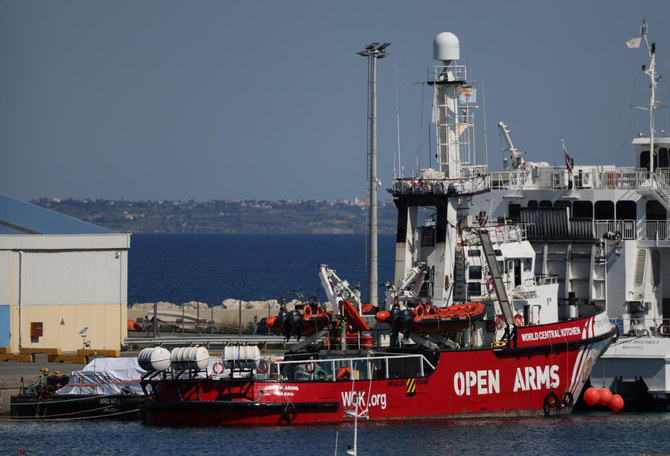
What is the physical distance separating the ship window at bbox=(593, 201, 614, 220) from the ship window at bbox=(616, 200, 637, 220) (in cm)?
22

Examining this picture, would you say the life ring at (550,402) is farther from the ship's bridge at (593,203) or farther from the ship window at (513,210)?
the ship window at (513,210)

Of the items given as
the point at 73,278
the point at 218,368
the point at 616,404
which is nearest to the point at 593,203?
the point at 616,404

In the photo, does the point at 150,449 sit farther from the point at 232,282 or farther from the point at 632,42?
the point at 232,282

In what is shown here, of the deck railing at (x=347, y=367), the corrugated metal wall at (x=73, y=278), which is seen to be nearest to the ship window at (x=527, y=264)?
the deck railing at (x=347, y=367)

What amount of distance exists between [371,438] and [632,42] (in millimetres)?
19213

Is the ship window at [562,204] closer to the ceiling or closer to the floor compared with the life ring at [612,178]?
closer to the floor

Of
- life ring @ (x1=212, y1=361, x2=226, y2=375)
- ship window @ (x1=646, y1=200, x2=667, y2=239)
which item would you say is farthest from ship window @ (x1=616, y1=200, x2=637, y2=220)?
life ring @ (x1=212, y1=361, x2=226, y2=375)

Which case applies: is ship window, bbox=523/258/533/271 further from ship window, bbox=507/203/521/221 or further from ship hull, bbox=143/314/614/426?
ship window, bbox=507/203/521/221

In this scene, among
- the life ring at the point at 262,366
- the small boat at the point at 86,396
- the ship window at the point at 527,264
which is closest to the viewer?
the life ring at the point at 262,366

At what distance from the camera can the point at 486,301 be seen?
120 ft

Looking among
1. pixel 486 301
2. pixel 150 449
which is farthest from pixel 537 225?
pixel 150 449

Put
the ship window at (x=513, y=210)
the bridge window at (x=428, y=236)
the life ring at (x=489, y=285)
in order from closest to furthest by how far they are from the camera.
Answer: the life ring at (x=489, y=285), the bridge window at (x=428, y=236), the ship window at (x=513, y=210)

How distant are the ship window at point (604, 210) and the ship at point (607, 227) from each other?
4cm

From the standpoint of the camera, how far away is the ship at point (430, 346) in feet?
109
